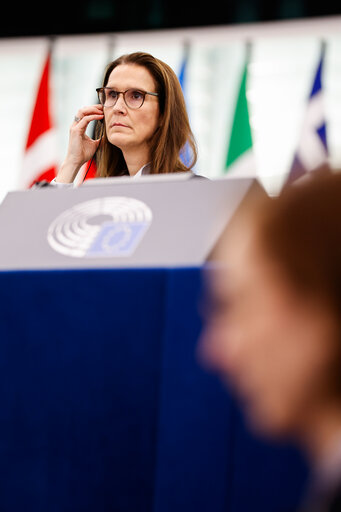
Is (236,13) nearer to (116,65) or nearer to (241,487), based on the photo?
(116,65)

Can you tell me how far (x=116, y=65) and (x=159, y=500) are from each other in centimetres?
136

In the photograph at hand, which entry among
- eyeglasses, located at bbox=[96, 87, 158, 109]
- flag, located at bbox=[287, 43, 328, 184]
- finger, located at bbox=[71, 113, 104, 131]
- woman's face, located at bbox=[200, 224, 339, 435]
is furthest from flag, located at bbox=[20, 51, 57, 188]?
woman's face, located at bbox=[200, 224, 339, 435]

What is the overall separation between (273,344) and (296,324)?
0.03 metres

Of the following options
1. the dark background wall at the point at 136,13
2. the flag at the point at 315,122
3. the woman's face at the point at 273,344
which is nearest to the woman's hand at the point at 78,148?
the woman's face at the point at 273,344

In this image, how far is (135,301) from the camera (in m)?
1.00

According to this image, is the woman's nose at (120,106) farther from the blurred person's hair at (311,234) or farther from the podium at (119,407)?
the blurred person's hair at (311,234)

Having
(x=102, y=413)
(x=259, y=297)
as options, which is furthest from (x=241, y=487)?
(x=259, y=297)

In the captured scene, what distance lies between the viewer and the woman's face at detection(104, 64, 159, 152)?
1819 millimetres

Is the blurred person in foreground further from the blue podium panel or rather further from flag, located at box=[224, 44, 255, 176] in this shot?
flag, located at box=[224, 44, 255, 176]

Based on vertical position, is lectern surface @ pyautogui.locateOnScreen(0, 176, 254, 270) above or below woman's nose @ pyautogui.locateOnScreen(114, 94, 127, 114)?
above

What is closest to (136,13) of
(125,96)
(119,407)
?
(125,96)

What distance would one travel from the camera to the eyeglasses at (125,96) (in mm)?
1844

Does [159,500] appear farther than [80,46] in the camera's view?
No

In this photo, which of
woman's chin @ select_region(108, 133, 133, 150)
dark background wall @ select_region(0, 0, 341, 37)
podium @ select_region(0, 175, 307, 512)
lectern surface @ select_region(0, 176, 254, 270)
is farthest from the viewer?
dark background wall @ select_region(0, 0, 341, 37)
